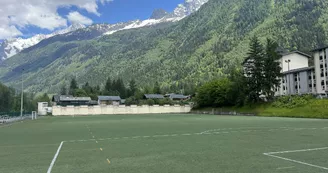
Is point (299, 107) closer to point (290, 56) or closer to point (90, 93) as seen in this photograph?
point (290, 56)

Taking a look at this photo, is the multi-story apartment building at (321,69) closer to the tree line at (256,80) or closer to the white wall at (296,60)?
the tree line at (256,80)

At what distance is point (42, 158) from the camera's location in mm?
13281

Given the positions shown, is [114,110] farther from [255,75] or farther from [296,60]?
[296,60]

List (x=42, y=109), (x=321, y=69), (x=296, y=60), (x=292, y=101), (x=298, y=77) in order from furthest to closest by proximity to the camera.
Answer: (x=296, y=60)
(x=298, y=77)
(x=42, y=109)
(x=321, y=69)
(x=292, y=101)

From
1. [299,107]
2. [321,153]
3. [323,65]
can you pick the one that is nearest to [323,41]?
[323,65]

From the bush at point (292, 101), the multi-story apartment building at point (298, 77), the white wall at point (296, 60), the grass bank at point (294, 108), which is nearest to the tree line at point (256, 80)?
the grass bank at point (294, 108)

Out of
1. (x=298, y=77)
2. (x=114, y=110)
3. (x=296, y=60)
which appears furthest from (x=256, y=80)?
(x=114, y=110)

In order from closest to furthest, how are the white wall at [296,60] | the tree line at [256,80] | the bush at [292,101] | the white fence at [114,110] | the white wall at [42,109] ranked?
1. the bush at [292,101]
2. the tree line at [256,80]
3. the white fence at [114,110]
4. the white wall at [42,109]
5. the white wall at [296,60]

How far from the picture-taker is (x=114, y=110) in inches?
4097

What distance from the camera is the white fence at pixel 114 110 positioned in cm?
9668

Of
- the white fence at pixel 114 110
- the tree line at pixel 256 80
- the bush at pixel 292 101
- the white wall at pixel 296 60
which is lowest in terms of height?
the white fence at pixel 114 110

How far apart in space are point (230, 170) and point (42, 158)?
8167mm

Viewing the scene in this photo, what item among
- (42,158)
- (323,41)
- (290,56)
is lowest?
(42,158)

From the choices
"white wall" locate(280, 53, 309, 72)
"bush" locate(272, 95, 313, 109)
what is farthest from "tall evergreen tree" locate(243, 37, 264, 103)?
"white wall" locate(280, 53, 309, 72)
